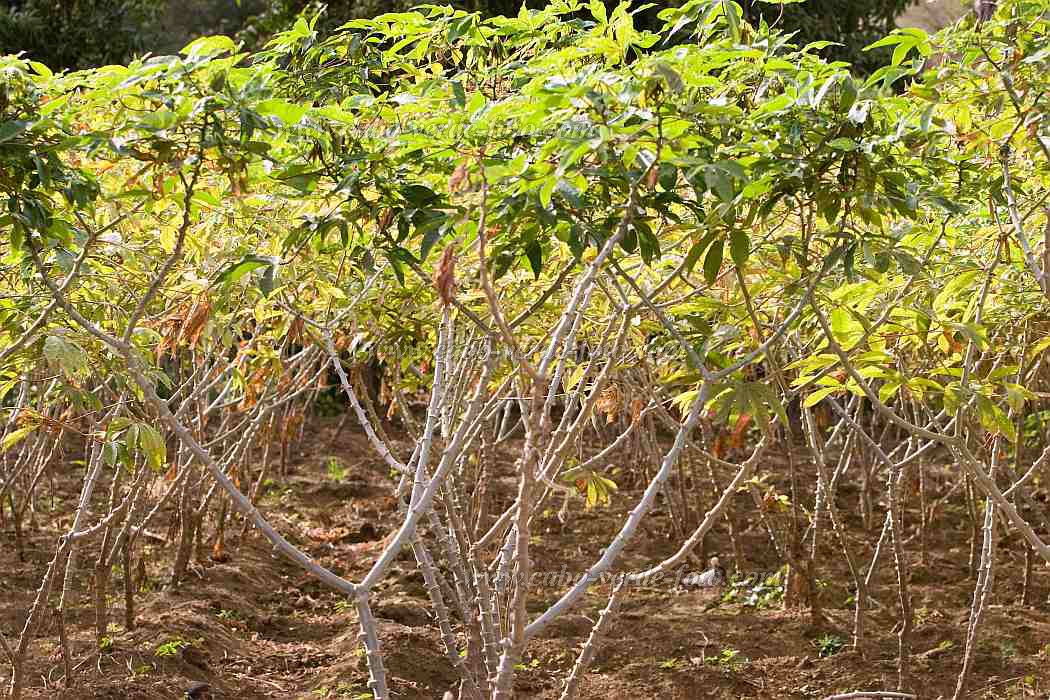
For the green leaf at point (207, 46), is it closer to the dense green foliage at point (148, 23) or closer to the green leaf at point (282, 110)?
the green leaf at point (282, 110)

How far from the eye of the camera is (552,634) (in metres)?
5.04

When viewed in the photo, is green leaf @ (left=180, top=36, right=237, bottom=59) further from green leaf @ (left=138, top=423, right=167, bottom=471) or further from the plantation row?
green leaf @ (left=138, top=423, right=167, bottom=471)

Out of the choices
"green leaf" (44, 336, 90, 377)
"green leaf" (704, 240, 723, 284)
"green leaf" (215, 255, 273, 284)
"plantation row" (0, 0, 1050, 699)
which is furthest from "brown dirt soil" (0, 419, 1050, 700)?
"green leaf" (215, 255, 273, 284)

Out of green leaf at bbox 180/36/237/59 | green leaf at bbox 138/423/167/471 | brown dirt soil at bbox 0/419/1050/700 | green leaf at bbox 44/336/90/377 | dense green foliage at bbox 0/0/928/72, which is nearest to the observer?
green leaf at bbox 180/36/237/59

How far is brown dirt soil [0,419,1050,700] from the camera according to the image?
Result: 441cm

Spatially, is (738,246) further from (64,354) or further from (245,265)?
(64,354)

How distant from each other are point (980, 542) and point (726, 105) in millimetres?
4174

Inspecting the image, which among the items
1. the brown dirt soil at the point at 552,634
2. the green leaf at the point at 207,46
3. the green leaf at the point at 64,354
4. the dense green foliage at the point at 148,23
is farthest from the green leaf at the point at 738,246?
the dense green foliage at the point at 148,23

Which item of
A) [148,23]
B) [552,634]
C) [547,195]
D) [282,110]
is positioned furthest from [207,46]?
[148,23]

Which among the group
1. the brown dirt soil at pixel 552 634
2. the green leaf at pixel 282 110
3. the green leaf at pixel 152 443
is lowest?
the brown dirt soil at pixel 552 634

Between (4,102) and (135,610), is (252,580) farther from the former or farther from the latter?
(4,102)

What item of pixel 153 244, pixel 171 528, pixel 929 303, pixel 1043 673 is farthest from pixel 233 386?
pixel 1043 673

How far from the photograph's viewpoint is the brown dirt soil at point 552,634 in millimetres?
4406

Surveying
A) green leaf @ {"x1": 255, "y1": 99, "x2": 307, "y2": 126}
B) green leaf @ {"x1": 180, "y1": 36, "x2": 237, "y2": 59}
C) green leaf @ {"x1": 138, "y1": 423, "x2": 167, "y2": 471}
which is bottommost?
green leaf @ {"x1": 138, "y1": 423, "x2": 167, "y2": 471}
